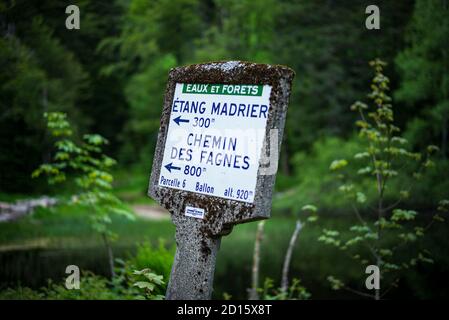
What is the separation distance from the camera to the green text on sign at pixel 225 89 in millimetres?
3002

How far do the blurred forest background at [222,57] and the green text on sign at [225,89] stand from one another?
208 cm

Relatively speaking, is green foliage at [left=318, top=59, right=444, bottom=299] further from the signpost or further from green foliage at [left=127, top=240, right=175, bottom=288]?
the signpost

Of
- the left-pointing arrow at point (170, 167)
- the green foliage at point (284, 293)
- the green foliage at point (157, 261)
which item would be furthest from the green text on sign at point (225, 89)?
the green foliage at point (284, 293)

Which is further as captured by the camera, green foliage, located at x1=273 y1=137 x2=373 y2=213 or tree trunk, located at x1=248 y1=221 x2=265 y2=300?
green foliage, located at x1=273 y1=137 x2=373 y2=213

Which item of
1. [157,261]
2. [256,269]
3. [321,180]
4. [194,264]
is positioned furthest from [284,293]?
[321,180]

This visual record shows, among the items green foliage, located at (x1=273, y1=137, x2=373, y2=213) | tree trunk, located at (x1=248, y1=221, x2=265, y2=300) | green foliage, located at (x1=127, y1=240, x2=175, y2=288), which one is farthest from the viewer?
green foliage, located at (x1=273, y1=137, x2=373, y2=213)

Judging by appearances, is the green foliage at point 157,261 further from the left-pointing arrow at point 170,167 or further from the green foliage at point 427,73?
the green foliage at point 427,73

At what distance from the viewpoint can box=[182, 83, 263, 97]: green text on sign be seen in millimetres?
3002

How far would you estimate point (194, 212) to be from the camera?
3.10m

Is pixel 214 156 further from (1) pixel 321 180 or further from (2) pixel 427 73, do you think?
(1) pixel 321 180

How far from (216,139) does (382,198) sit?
4337 millimetres

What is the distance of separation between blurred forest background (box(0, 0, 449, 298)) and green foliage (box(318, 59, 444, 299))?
563 mm

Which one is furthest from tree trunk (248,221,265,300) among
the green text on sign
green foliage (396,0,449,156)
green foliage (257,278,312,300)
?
green foliage (396,0,449,156)

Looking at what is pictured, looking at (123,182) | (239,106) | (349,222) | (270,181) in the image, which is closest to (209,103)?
(239,106)
